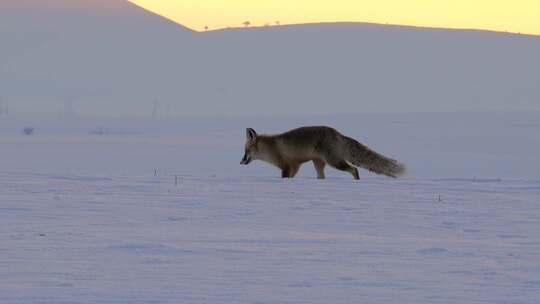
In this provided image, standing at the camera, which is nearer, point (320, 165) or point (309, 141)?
point (309, 141)

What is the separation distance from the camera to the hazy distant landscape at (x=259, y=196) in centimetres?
676

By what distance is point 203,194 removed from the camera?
11.3 metres

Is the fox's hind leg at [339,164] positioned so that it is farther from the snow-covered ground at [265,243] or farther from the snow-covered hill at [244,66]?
the snow-covered hill at [244,66]

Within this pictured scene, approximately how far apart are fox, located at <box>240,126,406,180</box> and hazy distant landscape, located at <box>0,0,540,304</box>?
1.03 metres

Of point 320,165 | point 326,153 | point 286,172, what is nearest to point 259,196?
point 326,153

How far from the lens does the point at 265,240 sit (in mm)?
8242

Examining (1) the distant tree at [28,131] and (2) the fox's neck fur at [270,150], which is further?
(1) the distant tree at [28,131]

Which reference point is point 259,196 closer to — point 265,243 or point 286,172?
point 265,243

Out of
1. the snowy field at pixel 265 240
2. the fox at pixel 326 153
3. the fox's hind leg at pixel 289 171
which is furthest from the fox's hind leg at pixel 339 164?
the snowy field at pixel 265 240

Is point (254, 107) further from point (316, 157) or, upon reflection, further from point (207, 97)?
point (316, 157)

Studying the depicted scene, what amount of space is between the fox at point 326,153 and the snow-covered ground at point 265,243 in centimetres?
224

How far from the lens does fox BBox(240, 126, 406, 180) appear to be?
47.7 ft

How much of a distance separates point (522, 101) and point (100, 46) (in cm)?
3211

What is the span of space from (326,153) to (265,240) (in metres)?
6.34
